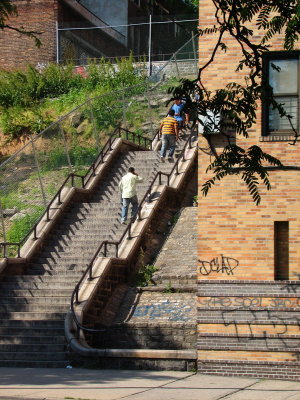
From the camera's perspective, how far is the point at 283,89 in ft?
57.1

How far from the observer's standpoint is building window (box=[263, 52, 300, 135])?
17312mm

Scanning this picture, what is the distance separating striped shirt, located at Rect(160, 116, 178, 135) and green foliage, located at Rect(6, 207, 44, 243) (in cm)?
464

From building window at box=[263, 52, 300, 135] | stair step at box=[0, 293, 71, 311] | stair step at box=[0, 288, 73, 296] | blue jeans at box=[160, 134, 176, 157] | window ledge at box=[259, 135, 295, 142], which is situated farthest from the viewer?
blue jeans at box=[160, 134, 176, 157]

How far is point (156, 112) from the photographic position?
3478 centimetres

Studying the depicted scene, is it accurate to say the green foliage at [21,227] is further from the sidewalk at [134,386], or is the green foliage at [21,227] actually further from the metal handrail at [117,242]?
the sidewalk at [134,386]

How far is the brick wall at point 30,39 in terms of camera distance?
4316cm

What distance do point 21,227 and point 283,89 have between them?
10.9 meters

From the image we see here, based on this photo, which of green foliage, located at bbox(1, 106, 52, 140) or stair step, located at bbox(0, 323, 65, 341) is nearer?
stair step, located at bbox(0, 323, 65, 341)

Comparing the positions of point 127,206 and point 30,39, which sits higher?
point 30,39

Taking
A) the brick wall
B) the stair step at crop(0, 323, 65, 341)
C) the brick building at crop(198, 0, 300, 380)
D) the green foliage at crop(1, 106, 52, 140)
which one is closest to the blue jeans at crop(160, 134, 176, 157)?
the green foliage at crop(1, 106, 52, 140)

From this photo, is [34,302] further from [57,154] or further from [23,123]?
[23,123]

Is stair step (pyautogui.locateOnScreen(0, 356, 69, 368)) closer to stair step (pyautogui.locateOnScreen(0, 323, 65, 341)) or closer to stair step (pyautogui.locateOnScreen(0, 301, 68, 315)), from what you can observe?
stair step (pyautogui.locateOnScreen(0, 323, 65, 341))

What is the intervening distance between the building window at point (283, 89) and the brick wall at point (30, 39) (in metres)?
26.8

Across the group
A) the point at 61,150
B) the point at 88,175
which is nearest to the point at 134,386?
the point at 88,175
